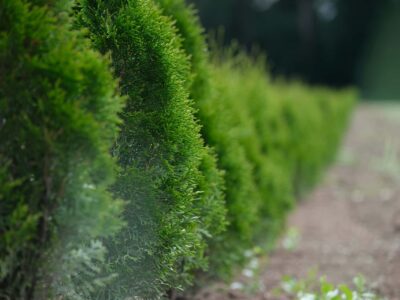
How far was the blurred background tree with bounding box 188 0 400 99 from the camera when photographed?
3769 cm

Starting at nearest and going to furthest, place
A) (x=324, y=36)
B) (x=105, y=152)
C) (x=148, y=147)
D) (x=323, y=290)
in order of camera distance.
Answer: (x=105, y=152)
(x=148, y=147)
(x=323, y=290)
(x=324, y=36)

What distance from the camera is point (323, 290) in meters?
3.57

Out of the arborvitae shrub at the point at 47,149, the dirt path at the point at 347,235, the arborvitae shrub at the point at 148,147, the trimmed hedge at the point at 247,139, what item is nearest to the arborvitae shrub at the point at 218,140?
the trimmed hedge at the point at 247,139

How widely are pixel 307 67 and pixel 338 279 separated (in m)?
34.4

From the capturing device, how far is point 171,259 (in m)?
2.80

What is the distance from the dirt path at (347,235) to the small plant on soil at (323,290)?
0.19 m

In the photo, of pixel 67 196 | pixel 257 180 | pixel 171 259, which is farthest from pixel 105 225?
pixel 257 180

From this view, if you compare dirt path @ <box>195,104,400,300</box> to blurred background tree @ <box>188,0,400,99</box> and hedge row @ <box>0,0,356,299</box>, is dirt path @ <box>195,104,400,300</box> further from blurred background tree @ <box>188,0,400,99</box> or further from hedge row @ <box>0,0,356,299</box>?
blurred background tree @ <box>188,0,400,99</box>

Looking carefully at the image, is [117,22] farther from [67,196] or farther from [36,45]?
[67,196]

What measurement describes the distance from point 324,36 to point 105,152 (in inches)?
1555

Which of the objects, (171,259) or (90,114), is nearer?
(90,114)

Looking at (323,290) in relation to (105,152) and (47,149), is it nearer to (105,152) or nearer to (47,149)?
(105,152)

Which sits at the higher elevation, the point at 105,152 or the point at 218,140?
the point at 218,140

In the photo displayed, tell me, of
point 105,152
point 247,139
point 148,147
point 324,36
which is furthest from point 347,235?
point 324,36
